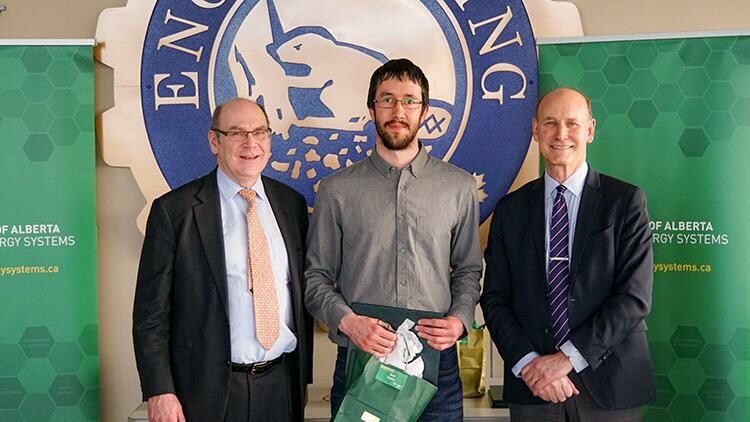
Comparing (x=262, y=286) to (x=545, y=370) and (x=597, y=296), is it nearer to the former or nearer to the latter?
(x=545, y=370)

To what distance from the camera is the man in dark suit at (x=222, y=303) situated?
8.36ft

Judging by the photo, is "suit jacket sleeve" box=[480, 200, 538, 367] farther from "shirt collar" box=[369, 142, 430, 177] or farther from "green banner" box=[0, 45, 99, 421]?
"green banner" box=[0, 45, 99, 421]

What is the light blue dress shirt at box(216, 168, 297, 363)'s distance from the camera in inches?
102

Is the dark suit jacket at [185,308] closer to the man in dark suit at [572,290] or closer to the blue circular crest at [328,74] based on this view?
the man in dark suit at [572,290]

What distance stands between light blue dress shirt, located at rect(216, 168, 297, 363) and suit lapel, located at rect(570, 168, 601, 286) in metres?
0.92

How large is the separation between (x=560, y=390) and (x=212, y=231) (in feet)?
3.91

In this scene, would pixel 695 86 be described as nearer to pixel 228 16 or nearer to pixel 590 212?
pixel 590 212

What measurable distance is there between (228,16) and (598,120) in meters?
1.69

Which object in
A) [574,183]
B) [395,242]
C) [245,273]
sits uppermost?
[574,183]

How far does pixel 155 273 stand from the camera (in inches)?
101

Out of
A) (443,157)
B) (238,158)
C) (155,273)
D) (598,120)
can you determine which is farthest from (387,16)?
(155,273)

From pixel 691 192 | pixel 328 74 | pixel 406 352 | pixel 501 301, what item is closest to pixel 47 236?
pixel 328 74

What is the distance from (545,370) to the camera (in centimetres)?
250

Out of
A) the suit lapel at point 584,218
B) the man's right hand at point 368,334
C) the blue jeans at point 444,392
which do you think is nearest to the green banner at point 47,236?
the blue jeans at point 444,392
